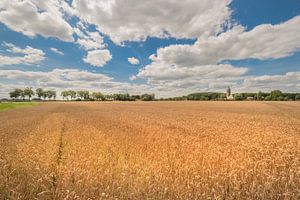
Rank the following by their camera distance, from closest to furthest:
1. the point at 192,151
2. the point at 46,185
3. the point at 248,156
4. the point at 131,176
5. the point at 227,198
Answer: the point at 227,198 < the point at 46,185 < the point at 131,176 < the point at 248,156 < the point at 192,151

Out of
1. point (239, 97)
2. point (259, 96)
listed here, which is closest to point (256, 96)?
point (259, 96)

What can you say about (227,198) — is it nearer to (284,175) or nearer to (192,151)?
(284,175)

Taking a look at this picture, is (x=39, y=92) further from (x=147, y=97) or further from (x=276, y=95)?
(x=276, y=95)

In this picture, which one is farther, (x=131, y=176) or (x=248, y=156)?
(x=248, y=156)

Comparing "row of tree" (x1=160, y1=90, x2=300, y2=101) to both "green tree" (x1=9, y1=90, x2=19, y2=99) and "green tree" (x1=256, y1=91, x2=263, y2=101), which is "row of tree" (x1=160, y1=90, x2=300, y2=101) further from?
"green tree" (x1=9, y1=90, x2=19, y2=99)

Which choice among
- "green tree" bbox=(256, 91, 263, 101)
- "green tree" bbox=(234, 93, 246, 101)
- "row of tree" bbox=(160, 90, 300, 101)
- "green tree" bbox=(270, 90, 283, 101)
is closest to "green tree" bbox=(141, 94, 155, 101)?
"row of tree" bbox=(160, 90, 300, 101)

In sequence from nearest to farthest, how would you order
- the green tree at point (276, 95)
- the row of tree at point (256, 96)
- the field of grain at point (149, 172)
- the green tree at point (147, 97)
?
the field of grain at point (149, 172)
the green tree at point (276, 95)
the row of tree at point (256, 96)
the green tree at point (147, 97)

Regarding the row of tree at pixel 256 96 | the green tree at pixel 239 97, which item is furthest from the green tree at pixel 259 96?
the green tree at pixel 239 97

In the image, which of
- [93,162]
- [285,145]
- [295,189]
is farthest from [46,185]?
[285,145]

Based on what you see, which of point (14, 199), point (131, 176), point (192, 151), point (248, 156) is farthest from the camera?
point (192, 151)

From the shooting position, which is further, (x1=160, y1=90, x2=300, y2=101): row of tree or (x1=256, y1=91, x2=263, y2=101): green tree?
(x1=256, y1=91, x2=263, y2=101): green tree

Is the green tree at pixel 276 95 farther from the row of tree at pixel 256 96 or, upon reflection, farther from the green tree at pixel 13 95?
the green tree at pixel 13 95

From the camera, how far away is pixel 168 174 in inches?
260

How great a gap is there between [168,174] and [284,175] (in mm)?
3431
